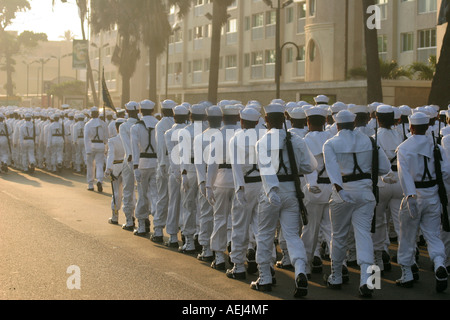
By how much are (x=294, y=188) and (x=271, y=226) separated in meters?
0.50

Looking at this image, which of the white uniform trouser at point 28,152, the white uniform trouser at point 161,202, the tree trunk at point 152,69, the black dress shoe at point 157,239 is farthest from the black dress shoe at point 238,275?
the tree trunk at point 152,69

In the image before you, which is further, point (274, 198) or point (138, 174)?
point (138, 174)

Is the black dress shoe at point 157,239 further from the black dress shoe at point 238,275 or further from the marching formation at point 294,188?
the black dress shoe at point 238,275

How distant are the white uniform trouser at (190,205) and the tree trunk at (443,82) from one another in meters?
11.4

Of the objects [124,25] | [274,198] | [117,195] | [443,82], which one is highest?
[124,25]

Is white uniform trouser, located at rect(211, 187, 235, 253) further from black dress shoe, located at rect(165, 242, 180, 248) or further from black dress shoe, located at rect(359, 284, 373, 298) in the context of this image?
black dress shoe, located at rect(359, 284, 373, 298)

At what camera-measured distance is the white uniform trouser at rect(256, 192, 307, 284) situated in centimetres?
900

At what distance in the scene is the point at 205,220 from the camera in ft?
37.6

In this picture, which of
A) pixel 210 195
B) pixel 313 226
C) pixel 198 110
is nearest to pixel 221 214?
pixel 210 195

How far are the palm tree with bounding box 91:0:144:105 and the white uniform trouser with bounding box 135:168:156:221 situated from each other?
30.6 m

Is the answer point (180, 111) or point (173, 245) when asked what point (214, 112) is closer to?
point (180, 111)

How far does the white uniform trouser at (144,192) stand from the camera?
13.8 m
